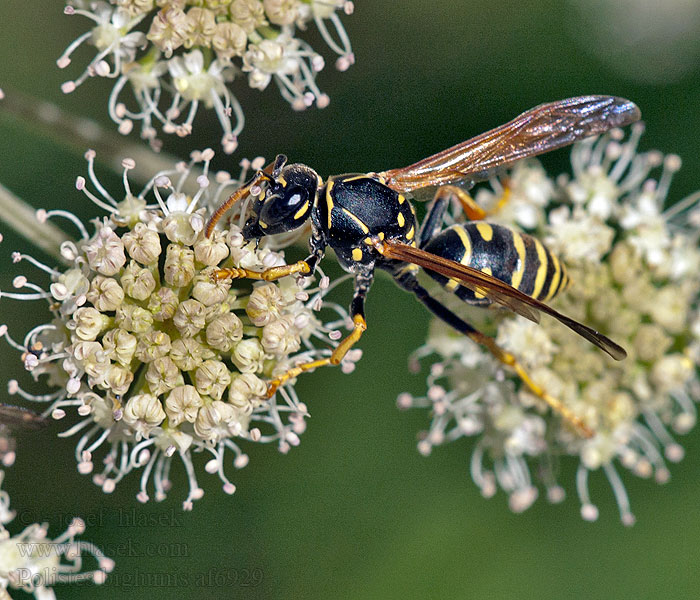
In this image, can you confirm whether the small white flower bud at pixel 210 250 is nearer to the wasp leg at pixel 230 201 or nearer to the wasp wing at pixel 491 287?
the wasp leg at pixel 230 201

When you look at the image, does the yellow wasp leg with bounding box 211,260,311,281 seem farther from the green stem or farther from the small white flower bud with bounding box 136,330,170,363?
the green stem

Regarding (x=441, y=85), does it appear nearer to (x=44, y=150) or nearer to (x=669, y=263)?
(x=669, y=263)

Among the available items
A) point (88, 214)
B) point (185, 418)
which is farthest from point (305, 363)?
point (88, 214)

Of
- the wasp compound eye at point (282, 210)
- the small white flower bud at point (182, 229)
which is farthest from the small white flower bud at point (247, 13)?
the small white flower bud at point (182, 229)

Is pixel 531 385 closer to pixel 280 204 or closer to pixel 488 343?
pixel 488 343

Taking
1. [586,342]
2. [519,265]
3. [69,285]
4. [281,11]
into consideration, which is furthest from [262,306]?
[586,342]

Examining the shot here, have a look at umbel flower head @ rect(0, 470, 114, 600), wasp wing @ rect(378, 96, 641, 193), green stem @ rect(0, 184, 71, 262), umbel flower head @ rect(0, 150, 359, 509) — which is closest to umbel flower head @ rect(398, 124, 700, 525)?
wasp wing @ rect(378, 96, 641, 193)

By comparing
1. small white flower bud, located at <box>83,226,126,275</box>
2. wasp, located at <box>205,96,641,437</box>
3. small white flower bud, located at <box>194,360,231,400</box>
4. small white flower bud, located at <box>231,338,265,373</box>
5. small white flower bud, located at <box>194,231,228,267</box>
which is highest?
wasp, located at <box>205,96,641,437</box>
